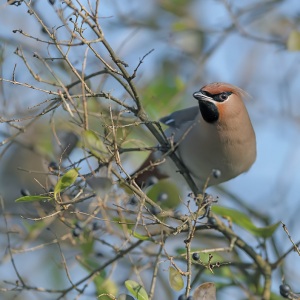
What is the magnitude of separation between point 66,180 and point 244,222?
4.32 feet

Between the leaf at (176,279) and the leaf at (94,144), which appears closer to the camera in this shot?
the leaf at (94,144)

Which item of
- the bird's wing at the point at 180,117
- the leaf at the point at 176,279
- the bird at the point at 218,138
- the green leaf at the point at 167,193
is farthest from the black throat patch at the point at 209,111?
the leaf at the point at 176,279

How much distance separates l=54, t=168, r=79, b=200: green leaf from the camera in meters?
2.73

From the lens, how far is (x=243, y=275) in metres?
4.09

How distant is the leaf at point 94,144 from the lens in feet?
8.02

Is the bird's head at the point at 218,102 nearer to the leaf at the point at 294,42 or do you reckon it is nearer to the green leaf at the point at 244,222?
the leaf at the point at 294,42

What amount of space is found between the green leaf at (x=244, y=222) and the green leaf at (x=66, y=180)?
126 cm

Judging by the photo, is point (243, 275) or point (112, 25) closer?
point (243, 275)

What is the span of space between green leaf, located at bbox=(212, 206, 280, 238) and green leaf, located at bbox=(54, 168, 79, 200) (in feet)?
4.13

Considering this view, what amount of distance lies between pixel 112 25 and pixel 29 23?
2.99 feet

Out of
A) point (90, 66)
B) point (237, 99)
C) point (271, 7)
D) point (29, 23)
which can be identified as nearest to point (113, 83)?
point (90, 66)

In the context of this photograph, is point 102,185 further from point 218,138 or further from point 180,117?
point 180,117

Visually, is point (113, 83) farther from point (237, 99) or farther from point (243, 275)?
point (243, 275)

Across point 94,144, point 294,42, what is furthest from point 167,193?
point 94,144
